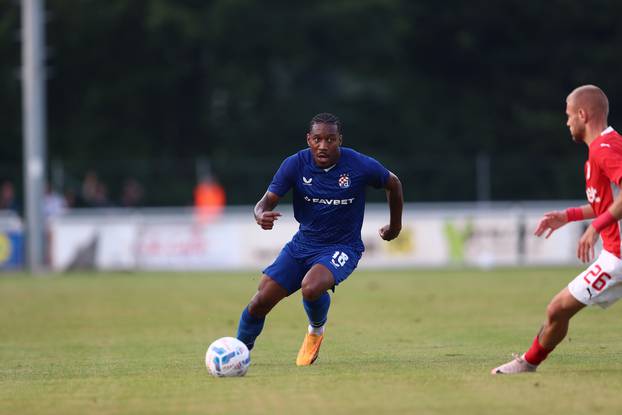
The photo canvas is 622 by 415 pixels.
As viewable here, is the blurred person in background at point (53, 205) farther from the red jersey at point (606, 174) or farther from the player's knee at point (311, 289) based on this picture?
the red jersey at point (606, 174)

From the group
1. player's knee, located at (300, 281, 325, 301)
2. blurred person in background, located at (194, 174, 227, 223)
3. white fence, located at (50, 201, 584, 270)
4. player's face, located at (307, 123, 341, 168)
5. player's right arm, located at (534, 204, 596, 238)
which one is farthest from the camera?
blurred person in background, located at (194, 174, 227, 223)

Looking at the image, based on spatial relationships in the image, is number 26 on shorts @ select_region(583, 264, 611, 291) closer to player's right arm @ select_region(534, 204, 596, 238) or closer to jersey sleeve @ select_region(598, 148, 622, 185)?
player's right arm @ select_region(534, 204, 596, 238)

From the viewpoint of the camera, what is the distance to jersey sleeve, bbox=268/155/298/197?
9969 mm

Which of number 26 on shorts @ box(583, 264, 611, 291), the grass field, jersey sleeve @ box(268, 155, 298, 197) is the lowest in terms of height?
the grass field

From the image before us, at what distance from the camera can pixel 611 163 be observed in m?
7.95

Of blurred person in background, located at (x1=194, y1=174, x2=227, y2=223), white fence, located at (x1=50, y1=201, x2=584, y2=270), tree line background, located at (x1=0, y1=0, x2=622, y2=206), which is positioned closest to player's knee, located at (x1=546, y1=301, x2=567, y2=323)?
white fence, located at (x1=50, y1=201, x2=584, y2=270)

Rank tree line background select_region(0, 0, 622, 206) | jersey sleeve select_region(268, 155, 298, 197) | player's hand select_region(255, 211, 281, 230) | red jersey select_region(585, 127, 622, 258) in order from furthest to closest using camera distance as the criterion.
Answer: tree line background select_region(0, 0, 622, 206)
jersey sleeve select_region(268, 155, 298, 197)
player's hand select_region(255, 211, 281, 230)
red jersey select_region(585, 127, 622, 258)

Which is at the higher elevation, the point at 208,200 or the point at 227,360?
the point at 227,360

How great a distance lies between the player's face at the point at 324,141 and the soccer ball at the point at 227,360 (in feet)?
5.88

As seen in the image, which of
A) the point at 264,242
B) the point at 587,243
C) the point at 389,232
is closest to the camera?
the point at 587,243

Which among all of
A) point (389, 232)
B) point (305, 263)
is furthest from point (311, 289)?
point (389, 232)

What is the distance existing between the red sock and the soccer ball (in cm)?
222

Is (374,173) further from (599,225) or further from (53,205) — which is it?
(53,205)

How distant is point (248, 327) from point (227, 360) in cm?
93
